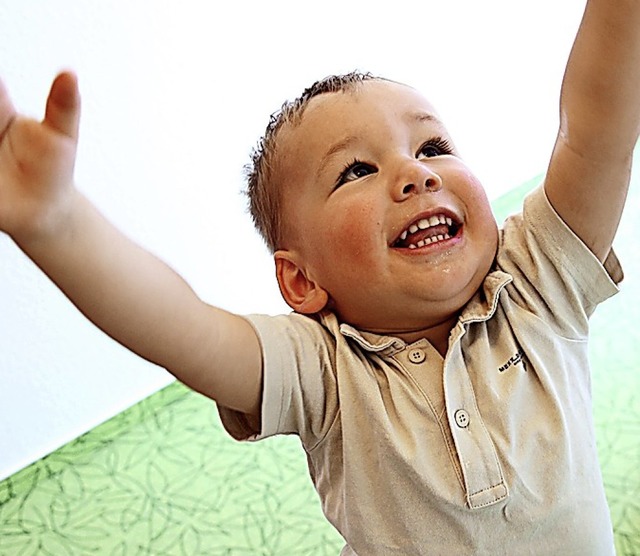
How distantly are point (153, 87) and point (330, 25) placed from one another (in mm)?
405

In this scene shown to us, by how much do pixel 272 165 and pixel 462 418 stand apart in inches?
11.2

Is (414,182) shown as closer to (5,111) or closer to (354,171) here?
(354,171)

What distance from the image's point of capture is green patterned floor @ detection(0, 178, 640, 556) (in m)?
1.27

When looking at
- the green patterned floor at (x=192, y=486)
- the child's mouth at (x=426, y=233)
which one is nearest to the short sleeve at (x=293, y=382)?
the child's mouth at (x=426, y=233)

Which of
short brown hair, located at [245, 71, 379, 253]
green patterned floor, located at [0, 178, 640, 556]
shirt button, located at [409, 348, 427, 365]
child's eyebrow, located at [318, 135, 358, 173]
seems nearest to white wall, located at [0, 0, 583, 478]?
green patterned floor, located at [0, 178, 640, 556]

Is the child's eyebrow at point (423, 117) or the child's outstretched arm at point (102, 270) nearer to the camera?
the child's outstretched arm at point (102, 270)

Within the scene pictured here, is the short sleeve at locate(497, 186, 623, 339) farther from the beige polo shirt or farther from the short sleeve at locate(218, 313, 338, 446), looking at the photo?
the short sleeve at locate(218, 313, 338, 446)

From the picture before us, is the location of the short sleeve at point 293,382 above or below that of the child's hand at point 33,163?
below

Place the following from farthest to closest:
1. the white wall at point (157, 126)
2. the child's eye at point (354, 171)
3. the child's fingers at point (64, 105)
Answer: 1. the white wall at point (157, 126)
2. the child's eye at point (354, 171)
3. the child's fingers at point (64, 105)

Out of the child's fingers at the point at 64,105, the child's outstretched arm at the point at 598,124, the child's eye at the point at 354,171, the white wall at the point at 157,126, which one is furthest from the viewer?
the white wall at the point at 157,126

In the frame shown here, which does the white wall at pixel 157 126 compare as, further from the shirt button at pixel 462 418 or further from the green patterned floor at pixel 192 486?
the shirt button at pixel 462 418

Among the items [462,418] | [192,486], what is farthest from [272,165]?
[192,486]

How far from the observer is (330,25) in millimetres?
1597

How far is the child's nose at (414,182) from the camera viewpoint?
2.40ft
